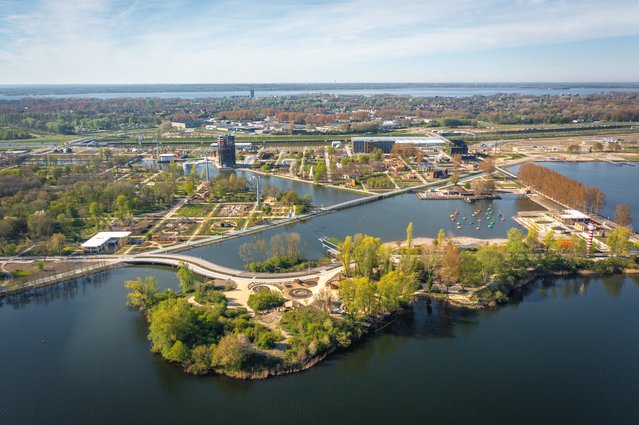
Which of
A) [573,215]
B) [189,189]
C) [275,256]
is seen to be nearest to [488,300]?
[275,256]

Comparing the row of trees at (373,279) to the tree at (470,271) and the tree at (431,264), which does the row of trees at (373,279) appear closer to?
the tree at (431,264)

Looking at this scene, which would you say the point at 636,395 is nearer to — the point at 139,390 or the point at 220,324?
the point at 220,324

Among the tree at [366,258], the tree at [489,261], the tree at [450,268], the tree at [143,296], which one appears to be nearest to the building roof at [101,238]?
the tree at [143,296]

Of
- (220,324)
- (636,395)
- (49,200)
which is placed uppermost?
(49,200)

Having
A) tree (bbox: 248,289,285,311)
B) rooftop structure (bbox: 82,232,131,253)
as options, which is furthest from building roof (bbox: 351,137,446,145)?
tree (bbox: 248,289,285,311)

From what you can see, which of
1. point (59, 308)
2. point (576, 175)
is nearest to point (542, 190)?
point (576, 175)
